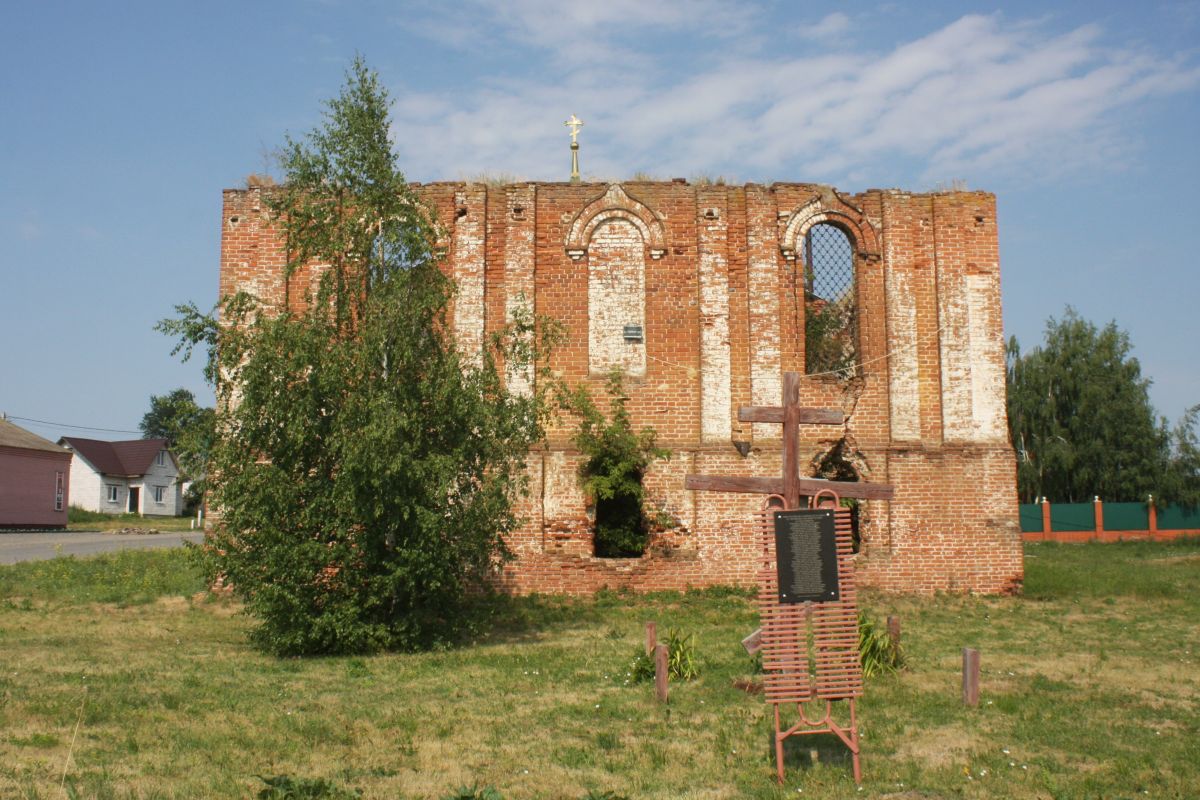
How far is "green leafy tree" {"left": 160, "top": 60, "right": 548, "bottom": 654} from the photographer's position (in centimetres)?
1285

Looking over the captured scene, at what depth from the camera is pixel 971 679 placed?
32.7 feet

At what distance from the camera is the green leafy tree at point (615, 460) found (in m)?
17.6

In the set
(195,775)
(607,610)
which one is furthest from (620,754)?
(607,610)

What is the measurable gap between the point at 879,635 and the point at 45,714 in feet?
26.9

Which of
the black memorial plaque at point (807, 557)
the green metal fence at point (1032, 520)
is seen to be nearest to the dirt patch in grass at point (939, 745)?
the black memorial plaque at point (807, 557)

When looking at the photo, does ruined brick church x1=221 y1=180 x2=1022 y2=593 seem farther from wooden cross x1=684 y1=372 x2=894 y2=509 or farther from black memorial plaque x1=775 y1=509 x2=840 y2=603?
black memorial plaque x1=775 y1=509 x2=840 y2=603

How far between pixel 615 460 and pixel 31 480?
34.3 m

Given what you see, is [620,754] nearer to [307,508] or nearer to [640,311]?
[307,508]

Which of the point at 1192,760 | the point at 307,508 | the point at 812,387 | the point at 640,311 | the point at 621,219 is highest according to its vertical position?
the point at 621,219

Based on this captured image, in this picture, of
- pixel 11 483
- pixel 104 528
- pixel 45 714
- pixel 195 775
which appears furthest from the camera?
pixel 104 528

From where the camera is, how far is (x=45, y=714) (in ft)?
28.8

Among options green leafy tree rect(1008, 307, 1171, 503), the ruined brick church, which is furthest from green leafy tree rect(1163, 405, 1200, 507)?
the ruined brick church

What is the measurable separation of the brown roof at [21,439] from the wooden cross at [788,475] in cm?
4044

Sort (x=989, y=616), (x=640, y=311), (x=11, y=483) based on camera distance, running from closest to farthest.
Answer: (x=989, y=616) < (x=640, y=311) < (x=11, y=483)
